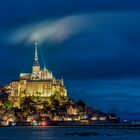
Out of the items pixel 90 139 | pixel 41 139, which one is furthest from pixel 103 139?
pixel 41 139

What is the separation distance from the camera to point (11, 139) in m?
114

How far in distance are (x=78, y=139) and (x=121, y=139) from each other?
30.0 ft

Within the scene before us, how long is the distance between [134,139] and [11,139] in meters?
25.7

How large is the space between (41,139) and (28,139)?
2.76 meters

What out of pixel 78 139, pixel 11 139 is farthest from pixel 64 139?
pixel 11 139

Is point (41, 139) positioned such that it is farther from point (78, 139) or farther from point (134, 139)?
point (134, 139)

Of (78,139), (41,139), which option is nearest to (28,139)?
(41,139)

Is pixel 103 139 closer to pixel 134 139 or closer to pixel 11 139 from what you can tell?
pixel 134 139

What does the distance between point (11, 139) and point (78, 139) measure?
→ 14316mm

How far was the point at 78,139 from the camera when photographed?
110875mm

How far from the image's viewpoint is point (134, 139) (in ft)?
366

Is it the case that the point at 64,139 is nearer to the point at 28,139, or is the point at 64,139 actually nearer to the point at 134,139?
the point at 28,139

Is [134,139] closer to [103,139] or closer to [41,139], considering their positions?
[103,139]

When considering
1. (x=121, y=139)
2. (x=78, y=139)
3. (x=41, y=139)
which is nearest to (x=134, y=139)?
(x=121, y=139)
